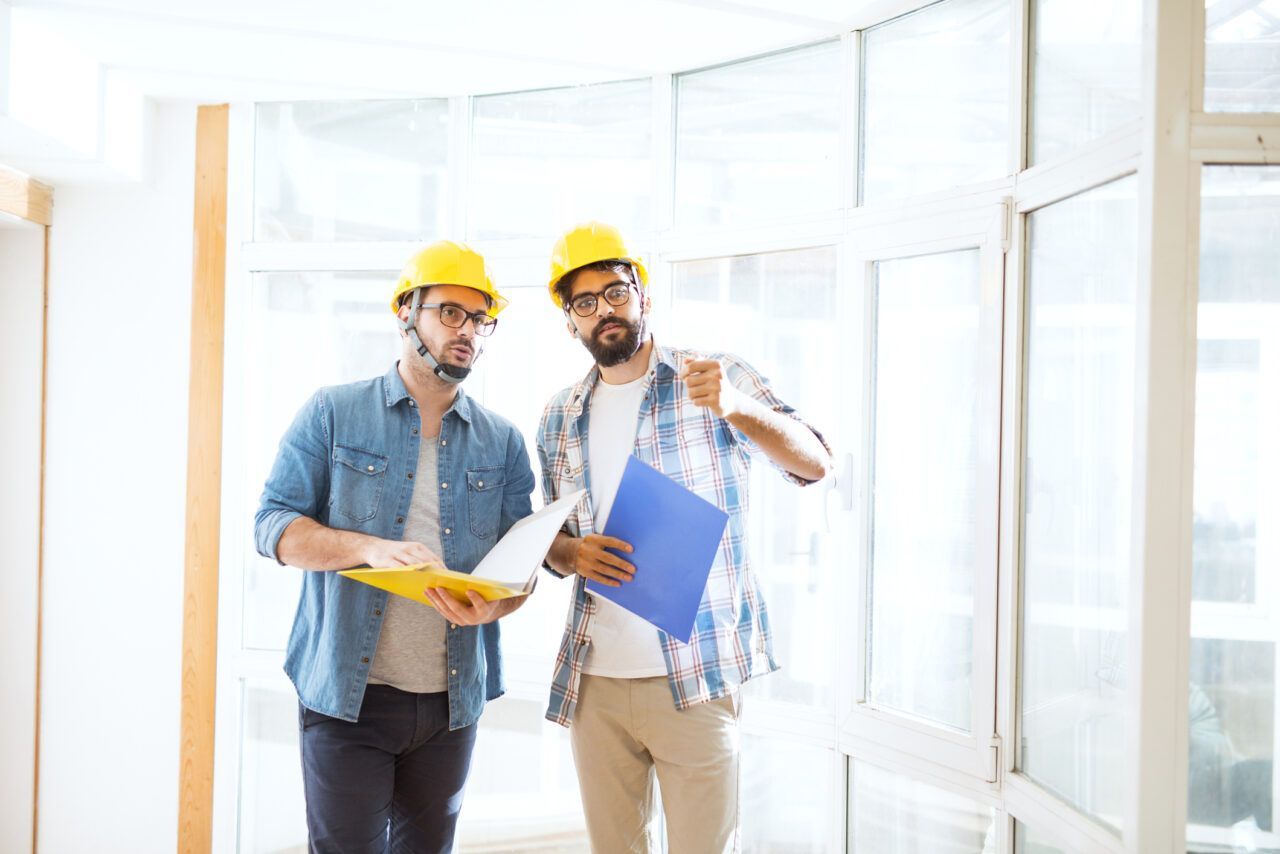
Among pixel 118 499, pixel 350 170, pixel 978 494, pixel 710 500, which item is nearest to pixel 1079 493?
pixel 978 494

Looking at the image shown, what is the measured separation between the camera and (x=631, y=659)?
1.97 meters

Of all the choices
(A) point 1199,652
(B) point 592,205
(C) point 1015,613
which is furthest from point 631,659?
(B) point 592,205

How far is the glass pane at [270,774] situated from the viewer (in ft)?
10.8

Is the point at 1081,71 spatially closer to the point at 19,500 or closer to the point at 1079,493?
the point at 1079,493

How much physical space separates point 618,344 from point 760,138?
3.54 ft

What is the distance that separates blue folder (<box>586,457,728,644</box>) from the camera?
1.79m

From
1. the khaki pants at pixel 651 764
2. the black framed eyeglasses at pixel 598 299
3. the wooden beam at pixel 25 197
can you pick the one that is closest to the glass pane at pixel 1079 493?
the khaki pants at pixel 651 764

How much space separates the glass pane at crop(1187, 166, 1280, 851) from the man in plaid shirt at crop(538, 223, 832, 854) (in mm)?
694

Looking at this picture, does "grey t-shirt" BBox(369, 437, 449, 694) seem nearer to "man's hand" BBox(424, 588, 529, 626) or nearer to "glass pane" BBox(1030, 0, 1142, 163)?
"man's hand" BBox(424, 588, 529, 626)

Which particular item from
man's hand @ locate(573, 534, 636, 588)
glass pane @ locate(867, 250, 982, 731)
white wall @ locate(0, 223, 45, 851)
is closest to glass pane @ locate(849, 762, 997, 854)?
glass pane @ locate(867, 250, 982, 731)

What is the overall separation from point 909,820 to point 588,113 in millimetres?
2254

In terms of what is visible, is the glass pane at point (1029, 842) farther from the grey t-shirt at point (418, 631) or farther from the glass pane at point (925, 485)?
the grey t-shirt at point (418, 631)

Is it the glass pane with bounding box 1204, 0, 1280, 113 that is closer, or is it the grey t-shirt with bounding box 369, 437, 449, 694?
→ the glass pane with bounding box 1204, 0, 1280, 113

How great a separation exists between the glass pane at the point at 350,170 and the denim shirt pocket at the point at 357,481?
51.8 inches
